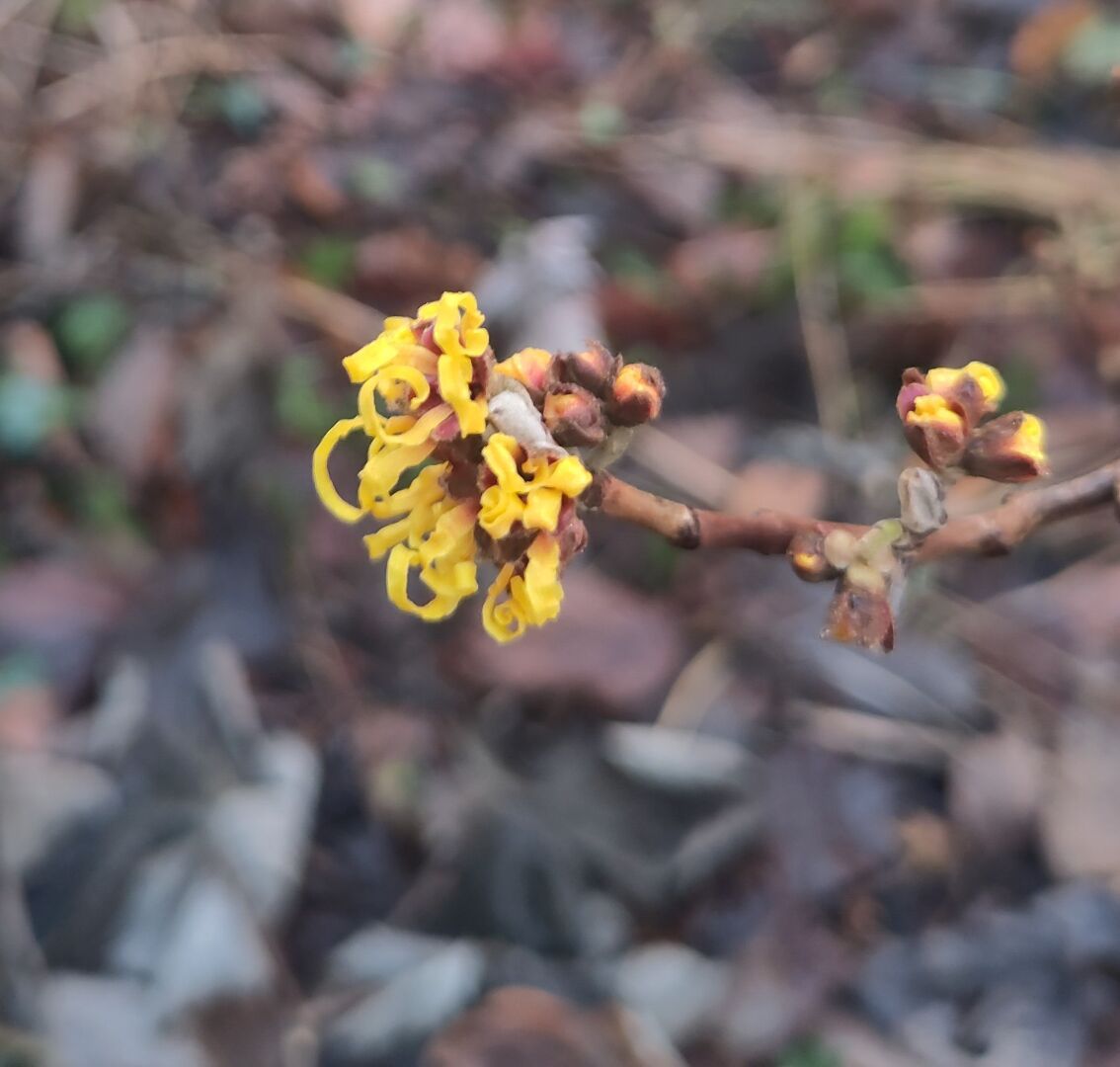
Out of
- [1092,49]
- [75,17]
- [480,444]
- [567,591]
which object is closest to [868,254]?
[1092,49]

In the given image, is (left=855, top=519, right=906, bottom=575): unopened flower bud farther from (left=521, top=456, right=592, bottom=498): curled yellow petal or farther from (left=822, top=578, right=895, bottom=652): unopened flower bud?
(left=521, top=456, right=592, bottom=498): curled yellow petal

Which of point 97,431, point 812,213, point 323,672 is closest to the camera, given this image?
point 323,672

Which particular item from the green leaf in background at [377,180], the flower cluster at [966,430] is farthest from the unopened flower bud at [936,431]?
the green leaf in background at [377,180]

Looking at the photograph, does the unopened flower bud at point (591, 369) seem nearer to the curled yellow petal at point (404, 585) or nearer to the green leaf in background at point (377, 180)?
the curled yellow petal at point (404, 585)

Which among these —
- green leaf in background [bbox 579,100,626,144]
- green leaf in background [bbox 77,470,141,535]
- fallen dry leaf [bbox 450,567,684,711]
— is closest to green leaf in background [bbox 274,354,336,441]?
green leaf in background [bbox 77,470,141,535]

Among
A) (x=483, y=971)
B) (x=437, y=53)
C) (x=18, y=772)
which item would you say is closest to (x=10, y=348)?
(x=18, y=772)

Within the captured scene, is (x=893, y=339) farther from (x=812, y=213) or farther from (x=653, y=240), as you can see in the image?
(x=653, y=240)
